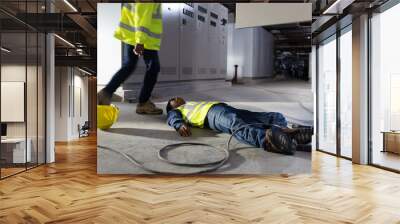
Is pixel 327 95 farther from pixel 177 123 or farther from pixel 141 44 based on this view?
pixel 141 44

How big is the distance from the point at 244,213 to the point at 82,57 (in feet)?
29.5

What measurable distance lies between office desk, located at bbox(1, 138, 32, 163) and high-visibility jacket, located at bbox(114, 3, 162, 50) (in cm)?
231

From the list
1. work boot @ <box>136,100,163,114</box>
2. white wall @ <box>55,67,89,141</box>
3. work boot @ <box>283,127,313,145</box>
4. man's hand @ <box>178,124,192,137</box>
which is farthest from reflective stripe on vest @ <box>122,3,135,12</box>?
white wall @ <box>55,67,89,141</box>

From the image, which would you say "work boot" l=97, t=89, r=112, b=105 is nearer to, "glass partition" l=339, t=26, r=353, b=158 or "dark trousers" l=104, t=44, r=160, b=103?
"dark trousers" l=104, t=44, r=160, b=103

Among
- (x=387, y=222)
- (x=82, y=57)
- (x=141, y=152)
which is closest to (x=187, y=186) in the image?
(x=141, y=152)

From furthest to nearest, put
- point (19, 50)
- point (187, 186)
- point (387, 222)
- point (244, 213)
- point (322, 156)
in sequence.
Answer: point (322, 156)
point (19, 50)
point (187, 186)
point (244, 213)
point (387, 222)

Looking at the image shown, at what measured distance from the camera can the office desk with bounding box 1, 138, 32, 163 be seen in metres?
6.02

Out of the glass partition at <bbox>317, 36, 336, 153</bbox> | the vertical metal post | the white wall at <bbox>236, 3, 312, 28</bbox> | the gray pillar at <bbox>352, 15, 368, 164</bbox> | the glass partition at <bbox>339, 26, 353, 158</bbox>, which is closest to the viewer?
the white wall at <bbox>236, 3, 312, 28</bbox>

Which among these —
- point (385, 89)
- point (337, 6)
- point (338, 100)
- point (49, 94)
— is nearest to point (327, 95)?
point (338, 100)

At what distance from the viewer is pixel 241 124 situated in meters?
5.76

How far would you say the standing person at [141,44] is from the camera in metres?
5.78

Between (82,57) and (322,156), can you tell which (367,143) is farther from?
(82,57)

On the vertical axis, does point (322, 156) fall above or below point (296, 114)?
below

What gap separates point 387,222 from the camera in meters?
3.52
